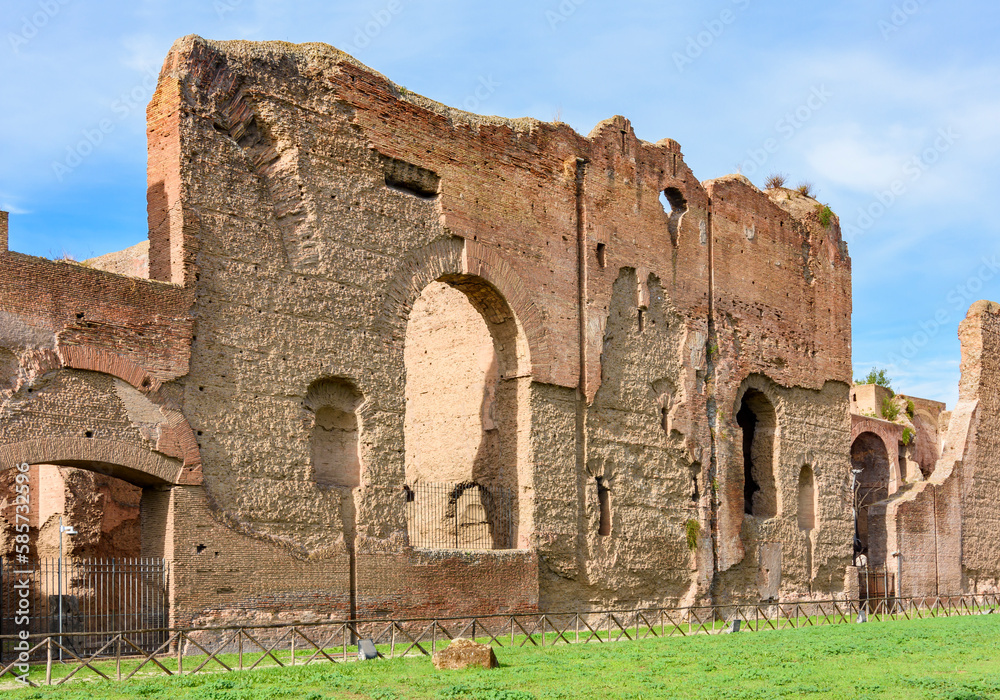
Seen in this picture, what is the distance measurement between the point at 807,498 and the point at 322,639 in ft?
35.2

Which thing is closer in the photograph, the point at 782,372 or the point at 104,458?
the point at 104,458

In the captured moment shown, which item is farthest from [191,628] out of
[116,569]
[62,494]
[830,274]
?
[830,274]

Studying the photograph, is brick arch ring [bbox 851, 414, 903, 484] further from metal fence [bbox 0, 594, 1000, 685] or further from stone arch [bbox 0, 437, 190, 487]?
stone arch [bbox 0, 437, 190, 487]

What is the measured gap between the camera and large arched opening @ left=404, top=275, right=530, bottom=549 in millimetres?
14664

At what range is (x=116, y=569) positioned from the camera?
1048 cm

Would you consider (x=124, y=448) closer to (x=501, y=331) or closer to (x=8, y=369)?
(x=8, y=369)

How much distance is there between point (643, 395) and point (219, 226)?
23.3ft

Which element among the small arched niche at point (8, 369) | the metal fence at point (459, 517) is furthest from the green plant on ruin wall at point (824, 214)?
the small arched niche at point (8, 369)

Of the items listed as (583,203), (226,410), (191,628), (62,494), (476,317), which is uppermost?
(583,203)

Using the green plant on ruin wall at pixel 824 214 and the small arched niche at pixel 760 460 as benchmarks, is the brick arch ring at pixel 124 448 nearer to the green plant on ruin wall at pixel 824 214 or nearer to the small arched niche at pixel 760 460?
the small arched niche at pixel 760 460

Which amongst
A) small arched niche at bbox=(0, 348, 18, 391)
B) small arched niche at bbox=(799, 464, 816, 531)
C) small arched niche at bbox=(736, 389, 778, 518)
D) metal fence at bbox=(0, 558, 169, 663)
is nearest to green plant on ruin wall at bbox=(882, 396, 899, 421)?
small arched niche at bbox=(799, 464, 816, 531)

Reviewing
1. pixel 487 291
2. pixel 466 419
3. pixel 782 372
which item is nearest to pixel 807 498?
pixel 782 372

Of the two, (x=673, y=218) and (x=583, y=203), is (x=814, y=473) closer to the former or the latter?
(x=673, y=218)

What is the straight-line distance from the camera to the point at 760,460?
62.5 ft
